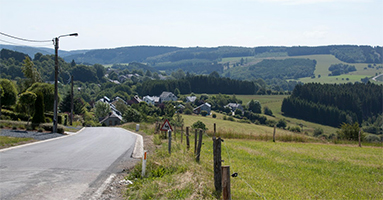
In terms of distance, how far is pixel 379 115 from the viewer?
119 metres

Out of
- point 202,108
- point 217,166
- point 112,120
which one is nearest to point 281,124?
point 202,108

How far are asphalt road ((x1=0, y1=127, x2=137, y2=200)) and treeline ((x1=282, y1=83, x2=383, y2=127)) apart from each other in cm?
10723

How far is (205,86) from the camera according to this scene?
177250mm

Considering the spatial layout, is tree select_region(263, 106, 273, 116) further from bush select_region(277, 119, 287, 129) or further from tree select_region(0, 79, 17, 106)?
tree select_region(0, 79, 17, 106)

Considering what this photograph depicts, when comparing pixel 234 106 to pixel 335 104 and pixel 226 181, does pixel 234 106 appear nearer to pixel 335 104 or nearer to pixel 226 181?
pixel 335 104

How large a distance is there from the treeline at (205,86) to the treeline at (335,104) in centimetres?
4163

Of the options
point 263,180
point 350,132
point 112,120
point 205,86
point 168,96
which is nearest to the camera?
point 263,180

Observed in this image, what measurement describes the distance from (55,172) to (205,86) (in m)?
166

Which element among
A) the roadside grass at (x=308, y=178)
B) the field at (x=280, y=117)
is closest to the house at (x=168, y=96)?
the field at (x=280, y=117)

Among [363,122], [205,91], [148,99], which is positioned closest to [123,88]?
[148,99]

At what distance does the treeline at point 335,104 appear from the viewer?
113m

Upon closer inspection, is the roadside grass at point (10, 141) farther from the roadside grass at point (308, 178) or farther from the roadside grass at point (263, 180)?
the roadside grass at point (308, 178)

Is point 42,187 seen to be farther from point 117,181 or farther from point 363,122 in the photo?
point 363,122

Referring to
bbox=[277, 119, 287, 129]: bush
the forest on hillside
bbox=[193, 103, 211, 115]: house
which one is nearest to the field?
bbox=[277, 119, 287, 129]: bush
